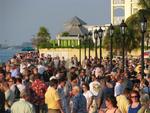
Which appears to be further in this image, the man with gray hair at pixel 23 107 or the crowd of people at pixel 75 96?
the man with gray hair at pixel 23 107

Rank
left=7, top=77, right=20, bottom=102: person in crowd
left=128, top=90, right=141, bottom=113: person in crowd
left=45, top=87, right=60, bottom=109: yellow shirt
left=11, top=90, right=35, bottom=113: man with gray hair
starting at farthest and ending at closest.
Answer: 1. left=7, top=77, right=20, bottom=102: person in crowd
2. left=45, top=87, right=60, bottom=109: yellow shirt
3. left=11, top=90, right=35, bottom=113: man with gray hair
4. left=128, top=90, right=141, bottom=113: person in crowd

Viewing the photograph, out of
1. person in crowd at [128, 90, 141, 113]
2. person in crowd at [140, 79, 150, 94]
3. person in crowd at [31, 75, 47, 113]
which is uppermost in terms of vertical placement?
person in crowd at [128, 90, 141, 113]

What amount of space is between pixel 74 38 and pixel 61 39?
2544mm

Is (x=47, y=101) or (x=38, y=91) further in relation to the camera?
(x=38, y=91)

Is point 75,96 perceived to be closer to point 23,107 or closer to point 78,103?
point 78,103

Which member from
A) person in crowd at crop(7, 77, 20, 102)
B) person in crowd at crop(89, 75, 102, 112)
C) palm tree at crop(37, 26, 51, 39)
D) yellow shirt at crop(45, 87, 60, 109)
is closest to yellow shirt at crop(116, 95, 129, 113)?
person in crowd at crop(89, 75, 102, 112)

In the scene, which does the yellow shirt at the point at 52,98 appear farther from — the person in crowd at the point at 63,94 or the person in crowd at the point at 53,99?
the person in crowd at the point at 63,94

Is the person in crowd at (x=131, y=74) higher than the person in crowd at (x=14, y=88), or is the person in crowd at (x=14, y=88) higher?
the person in crowd at (x=14, y=88)

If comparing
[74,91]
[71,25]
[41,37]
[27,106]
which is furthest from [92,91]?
[41,37]

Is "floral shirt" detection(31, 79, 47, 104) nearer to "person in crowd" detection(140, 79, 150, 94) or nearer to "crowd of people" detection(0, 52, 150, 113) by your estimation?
"crowd of people" detection(0, 52, 150, 113)

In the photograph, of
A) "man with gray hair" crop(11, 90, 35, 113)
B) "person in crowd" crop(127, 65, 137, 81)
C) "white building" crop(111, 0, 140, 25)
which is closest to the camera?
"man with gray hair" crop(11, 90, 35, 113)

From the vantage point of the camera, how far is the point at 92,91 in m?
17.7

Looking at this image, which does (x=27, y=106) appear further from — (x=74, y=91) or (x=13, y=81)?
(x=13, y=81)

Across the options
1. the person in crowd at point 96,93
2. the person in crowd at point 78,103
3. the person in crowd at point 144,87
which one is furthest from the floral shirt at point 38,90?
the person in crowd at point 78,103
